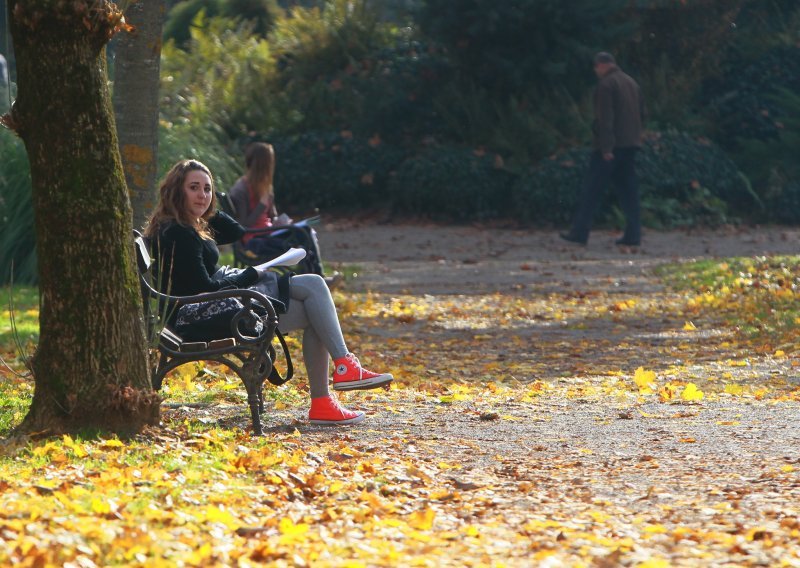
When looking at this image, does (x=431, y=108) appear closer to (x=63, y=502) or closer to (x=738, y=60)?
(x=738, y=60)

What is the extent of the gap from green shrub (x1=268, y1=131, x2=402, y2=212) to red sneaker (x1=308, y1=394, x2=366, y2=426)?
42.0ft

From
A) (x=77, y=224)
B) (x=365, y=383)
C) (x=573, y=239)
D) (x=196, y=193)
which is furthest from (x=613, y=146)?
(x=77, y=224)

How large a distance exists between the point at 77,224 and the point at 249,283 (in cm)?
106

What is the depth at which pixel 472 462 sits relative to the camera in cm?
547

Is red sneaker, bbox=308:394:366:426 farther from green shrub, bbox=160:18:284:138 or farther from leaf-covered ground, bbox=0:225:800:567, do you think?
green shrub, bbox=160:18:284:138

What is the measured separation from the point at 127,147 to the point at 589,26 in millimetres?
11918

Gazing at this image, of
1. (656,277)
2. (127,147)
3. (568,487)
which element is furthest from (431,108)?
(568,487)

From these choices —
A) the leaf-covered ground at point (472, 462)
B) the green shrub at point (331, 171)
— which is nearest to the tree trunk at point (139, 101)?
the leaf-covered ground at point (472, 462)

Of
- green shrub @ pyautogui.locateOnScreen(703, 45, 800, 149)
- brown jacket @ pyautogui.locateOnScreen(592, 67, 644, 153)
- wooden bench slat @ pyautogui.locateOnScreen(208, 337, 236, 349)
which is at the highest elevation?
green shrub @ pyautogui.locateOnScreen(703, 45, 800, 149)

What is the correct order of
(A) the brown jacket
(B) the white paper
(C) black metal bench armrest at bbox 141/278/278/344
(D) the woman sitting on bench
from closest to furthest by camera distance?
(C) black metal bench armrest at bbox 141/278/278/344 → (D) the woman sitting on bench → (B) the white paper → (A) the brown jacket

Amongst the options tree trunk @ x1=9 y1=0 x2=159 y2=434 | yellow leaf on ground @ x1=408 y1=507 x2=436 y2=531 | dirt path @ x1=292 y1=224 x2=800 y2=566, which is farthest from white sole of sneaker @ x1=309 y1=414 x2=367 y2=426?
yellow leaf on ground @ x1=408 y1=507 x2=436 y2=531

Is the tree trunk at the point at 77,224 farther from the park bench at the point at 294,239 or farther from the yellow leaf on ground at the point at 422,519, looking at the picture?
the park bench at the point at 294,239

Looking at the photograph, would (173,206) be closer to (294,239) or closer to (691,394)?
(691,394)

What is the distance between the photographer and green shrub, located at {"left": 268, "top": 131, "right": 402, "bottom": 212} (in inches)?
747
